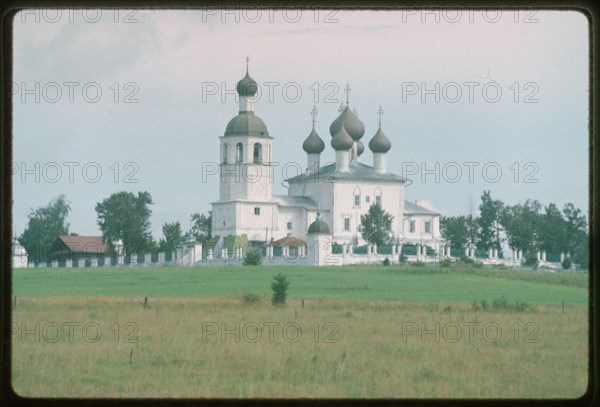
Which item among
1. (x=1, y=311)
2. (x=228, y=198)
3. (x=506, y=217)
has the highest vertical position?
(x=228, y=198)

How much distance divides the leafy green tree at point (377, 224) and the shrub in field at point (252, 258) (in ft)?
20.5

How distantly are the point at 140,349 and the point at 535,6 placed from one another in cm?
545

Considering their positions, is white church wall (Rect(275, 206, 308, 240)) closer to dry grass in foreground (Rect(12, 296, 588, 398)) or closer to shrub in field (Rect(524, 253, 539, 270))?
dry grass in foreground (Rect(12, 296, 588, 398))

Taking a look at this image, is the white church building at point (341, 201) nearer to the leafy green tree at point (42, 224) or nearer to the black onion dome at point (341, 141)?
the black onion dome at point (341, 141)

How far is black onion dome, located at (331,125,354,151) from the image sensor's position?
35031mm

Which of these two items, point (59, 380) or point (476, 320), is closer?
point (59, 380)

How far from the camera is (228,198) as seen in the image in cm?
2767

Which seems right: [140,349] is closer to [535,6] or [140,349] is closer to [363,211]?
[535,6]

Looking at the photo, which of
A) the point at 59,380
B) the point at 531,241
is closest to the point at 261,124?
the point at 531,241

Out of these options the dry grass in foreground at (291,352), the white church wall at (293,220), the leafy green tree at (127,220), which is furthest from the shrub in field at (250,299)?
the white church wall at (293,220)

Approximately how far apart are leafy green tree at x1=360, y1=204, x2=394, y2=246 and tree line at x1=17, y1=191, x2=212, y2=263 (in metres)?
9.72

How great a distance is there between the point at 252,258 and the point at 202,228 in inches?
106

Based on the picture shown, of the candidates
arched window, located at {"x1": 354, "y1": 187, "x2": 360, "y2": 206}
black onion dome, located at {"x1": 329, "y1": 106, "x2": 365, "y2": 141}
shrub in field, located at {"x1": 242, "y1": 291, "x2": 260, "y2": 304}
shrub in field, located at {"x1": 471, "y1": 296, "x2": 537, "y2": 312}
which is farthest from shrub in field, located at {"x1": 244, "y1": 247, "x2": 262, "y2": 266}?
shrub in field, located at {"x1": 471, "y1": 296, "x2": 537, "y2": 312}

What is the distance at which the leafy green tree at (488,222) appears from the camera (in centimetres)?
903
